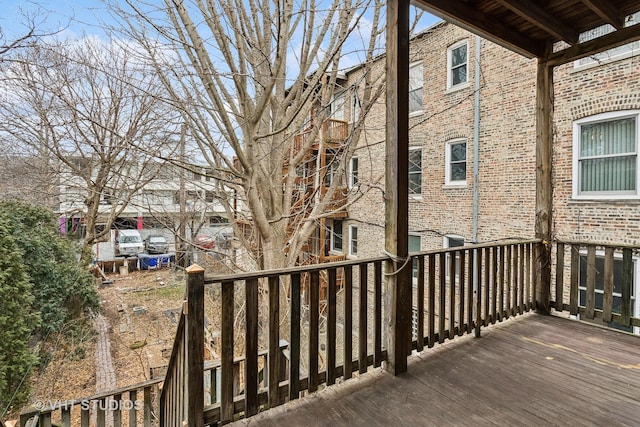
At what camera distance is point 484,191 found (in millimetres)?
7137

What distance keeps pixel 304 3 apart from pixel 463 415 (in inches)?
163

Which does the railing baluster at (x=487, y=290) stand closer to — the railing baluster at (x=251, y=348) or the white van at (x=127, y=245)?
the railing baluster at (x=251, y=348)

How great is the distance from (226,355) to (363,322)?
3.09 ft

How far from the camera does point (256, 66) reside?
3.49 metres

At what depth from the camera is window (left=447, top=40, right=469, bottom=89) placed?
7.54 meters

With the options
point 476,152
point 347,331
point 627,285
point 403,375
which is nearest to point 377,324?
point 347,331

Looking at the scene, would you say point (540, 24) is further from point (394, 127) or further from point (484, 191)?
point (484, 191)

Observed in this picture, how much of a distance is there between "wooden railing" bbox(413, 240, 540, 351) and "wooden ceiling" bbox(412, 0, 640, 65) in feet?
6.37

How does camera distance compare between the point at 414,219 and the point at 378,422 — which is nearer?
the point at 378,422

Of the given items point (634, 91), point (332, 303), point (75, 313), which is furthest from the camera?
point (75, 313)

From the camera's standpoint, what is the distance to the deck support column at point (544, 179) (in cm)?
359

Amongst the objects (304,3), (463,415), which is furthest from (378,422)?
(304,3)

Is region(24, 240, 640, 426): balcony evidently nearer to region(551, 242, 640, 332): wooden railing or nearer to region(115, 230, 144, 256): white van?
region(551, 242, 640, 332): wooden railing

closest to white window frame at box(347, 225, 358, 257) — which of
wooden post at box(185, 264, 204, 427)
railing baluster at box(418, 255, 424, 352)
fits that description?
railing baluster at box(418, 255, 424, 352)
